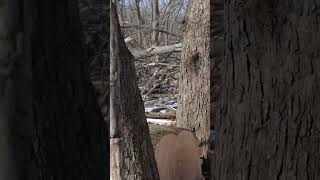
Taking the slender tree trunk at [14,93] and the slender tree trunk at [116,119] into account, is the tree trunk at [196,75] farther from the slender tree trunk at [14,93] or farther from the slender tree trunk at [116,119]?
the slender tree trunk at [14,93]

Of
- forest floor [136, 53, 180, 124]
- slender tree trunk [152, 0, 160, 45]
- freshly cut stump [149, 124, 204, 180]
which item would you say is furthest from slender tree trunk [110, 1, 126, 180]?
slender tree trunk [152, 0, 160, 45]

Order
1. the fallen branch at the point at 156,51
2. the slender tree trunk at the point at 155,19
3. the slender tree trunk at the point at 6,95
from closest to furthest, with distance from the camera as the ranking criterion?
1. the slender tree trunk at the point at 6,95
2. the fallen branch at the point at 156,51
3. the slender tree trunk at the point at 155,19

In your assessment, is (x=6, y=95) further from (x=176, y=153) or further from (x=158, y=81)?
(x=158, y=81)

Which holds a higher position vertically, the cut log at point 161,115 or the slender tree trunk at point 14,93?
the slender tree trunk at point 14,93

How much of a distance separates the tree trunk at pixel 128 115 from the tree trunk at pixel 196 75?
1463 mm

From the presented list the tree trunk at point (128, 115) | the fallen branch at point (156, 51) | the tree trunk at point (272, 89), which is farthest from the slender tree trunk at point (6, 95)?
the fallen branch at point (156, 51)

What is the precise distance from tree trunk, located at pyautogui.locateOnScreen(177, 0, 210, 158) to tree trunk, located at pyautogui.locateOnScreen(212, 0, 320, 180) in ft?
12.6

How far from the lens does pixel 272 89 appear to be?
1.02 m

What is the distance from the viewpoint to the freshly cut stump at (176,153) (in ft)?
16.0

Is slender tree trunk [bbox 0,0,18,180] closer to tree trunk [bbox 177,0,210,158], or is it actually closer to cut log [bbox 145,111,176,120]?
tree trunk [bbox 177,0,210,158]

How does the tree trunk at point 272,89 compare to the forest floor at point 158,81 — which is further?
the forest floor at point 158,81

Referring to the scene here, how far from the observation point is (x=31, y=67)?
28.6 inches

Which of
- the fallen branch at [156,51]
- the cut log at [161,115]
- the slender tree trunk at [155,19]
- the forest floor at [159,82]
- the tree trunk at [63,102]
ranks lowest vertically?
the cut log at [161,115]

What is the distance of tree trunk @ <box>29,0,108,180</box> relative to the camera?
2.44 feet
